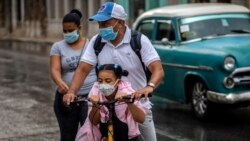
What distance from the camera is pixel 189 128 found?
30.0ft

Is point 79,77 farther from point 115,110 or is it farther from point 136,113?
point 136,113

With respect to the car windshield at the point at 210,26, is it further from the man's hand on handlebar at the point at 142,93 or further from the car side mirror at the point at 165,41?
the man's hand on handlebar at the point at 142,93

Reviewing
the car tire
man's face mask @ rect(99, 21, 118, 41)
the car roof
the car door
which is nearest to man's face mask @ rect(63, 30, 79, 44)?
man's face mask @ rect(99, 21, 118, 41)

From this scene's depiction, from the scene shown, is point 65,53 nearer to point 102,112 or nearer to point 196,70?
point 102,112

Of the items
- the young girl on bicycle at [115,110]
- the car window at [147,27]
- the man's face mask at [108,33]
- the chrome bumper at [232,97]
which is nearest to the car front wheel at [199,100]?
the chrome bumper at [232,97]

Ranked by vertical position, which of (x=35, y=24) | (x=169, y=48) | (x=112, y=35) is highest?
(x=112, y=35)

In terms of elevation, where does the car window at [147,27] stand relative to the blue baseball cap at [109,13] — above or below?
below

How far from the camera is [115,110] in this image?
4555 millimetres

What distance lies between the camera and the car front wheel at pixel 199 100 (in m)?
9.66

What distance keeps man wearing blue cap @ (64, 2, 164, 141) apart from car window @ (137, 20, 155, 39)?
641cm

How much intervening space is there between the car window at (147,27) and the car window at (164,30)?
0.21m

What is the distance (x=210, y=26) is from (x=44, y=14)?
31808 millimetres

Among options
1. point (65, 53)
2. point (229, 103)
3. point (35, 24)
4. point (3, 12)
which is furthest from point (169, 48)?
point (3, 12)

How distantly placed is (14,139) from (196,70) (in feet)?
9.83
